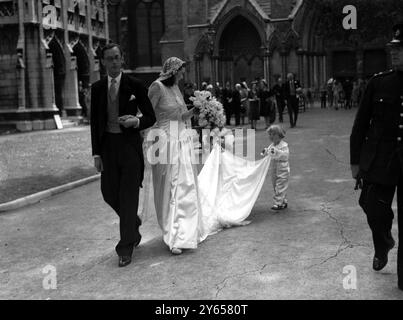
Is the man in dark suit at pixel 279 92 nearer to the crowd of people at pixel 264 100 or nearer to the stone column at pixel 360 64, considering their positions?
the crowd of people at pixel 264 100

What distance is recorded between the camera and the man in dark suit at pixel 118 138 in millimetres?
6082

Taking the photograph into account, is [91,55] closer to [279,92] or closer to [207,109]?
[279,92]

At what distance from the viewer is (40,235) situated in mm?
7598

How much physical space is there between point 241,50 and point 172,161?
34486 millimetres

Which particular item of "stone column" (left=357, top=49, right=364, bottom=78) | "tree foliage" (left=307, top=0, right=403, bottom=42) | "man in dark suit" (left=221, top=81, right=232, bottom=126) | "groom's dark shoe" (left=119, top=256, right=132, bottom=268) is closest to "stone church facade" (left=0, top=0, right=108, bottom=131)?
"man in dark suit" (left=221, top=81, right=232, bottom=126)

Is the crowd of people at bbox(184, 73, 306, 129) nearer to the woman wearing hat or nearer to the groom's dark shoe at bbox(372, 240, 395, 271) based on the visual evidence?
the woman wearing hat

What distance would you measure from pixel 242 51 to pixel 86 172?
28.7 m

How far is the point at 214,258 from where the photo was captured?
5969mm

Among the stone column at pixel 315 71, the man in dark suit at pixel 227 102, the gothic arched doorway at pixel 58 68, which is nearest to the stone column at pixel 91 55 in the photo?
the gothic arched doorway at pixel 58 68

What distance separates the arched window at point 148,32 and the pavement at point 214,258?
3531 cm

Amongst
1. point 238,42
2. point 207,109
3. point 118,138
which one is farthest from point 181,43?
point 118,138

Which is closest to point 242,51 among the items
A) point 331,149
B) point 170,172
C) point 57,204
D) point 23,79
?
point 23,79

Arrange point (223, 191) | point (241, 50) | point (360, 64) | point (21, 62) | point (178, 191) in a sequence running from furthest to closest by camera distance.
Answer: point (360, 64)
point (241, 50)
point (21, 62)
point (223, 191)
point (178, 191)

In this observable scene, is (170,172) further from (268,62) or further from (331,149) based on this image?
(268,62)
